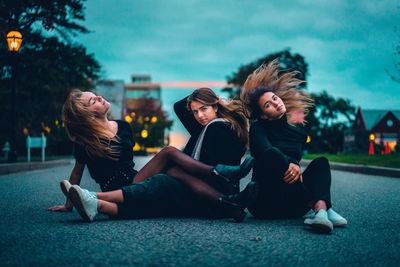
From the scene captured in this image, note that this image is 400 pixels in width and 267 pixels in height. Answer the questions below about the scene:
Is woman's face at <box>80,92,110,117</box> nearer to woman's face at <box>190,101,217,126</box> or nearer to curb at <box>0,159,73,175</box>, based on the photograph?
woman's face at <box>190,101,217,126</box>

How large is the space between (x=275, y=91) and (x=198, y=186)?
49.3 inches

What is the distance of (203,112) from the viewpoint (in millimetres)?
4715

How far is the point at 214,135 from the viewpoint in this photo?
15.2 ft

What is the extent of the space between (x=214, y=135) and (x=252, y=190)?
68 centimetres

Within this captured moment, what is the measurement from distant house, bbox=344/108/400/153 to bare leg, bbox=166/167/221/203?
59763mm

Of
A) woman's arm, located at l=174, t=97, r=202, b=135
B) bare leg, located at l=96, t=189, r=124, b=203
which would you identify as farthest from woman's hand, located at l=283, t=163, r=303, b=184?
bare leg, located at l=96, t=189, r=124, b=203

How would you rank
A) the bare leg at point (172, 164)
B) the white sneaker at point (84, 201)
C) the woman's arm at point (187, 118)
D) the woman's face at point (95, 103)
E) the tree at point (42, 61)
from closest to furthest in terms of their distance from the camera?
the white sneaker at point (84, 201), the bare leg at point (172, 164), the woman's face at point (95, 103), the woman's arm at point (187, 118), the tree at point (42, 61)

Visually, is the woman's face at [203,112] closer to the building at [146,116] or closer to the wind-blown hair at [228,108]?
the wind-blown hair at [228,108]

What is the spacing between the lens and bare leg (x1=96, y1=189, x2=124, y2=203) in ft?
14.5

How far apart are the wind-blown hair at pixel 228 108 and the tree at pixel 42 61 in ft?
65.2

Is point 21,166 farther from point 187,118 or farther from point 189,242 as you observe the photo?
point 189,242

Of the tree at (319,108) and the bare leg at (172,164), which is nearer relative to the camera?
the bare leg at (172,164)

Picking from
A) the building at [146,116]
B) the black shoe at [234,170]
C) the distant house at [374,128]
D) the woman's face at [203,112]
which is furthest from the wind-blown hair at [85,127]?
the distant house at [374,128]

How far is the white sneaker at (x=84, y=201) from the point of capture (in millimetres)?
4129
